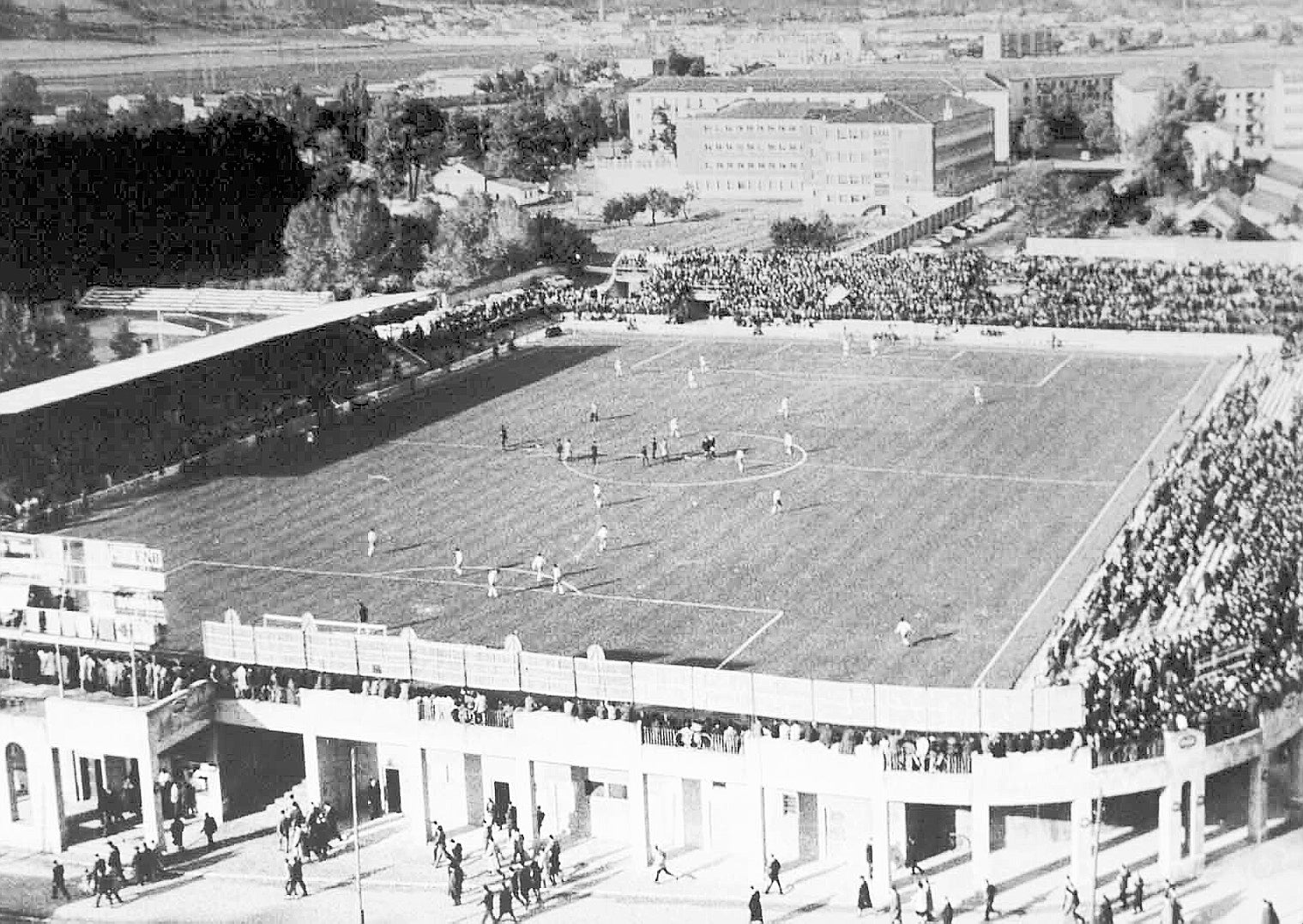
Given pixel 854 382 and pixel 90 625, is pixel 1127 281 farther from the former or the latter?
pixel 90 625

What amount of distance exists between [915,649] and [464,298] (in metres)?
29.2

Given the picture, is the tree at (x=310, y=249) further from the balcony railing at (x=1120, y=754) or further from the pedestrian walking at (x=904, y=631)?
the balcony railing at (x=1120, y=754)

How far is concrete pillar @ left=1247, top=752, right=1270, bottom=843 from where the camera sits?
19.9 metres

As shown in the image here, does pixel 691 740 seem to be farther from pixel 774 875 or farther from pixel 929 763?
pixel 929 763

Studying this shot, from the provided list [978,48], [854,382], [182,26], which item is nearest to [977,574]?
[854,382]

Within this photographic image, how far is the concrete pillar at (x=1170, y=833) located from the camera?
63.1ft

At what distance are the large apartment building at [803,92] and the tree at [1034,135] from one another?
2.83ft

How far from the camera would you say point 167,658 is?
23.7m

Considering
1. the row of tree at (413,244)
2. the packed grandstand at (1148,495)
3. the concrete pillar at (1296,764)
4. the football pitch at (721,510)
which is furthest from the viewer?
the row of tree at (413,244)

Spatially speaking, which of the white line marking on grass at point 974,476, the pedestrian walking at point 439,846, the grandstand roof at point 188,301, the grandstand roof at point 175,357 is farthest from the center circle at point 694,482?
the pedestrian walking at point 439,846

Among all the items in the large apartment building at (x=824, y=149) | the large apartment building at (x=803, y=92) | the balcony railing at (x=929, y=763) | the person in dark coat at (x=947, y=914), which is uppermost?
the large apartment building at (x=803, y=92)

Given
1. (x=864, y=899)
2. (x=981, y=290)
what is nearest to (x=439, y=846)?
(x=864, y=899)

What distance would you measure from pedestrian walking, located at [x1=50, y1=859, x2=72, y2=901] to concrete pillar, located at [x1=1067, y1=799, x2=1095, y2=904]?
986cm

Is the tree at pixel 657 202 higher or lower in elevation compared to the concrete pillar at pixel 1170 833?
higher
